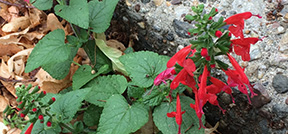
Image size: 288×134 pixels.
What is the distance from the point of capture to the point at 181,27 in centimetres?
221

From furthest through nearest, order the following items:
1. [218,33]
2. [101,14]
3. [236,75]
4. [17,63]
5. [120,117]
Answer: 1. [17,63]
2. [101,14]
3. [120,117]
4. [236,75]
5. [218,33]

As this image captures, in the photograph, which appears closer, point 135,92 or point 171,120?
point 171,120

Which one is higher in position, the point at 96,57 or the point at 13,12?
the point at 13,12

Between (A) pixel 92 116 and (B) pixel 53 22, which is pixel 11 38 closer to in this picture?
(B) pixel 53 22

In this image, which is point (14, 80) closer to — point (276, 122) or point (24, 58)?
point (24, 58)

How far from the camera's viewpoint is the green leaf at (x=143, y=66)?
1891 mm

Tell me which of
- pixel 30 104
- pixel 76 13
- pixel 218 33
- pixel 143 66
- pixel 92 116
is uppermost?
pixel 218 33

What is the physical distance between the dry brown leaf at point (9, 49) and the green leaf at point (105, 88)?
3.35 feet

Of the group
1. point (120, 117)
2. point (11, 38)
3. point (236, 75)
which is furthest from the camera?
point (11, 38)

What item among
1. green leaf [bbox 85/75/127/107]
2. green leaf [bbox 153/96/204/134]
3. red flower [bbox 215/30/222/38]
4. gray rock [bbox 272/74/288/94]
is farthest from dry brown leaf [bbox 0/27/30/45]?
gray rock [bbox 272/74/288/94]

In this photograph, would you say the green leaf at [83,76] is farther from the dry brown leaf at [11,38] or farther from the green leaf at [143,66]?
the dry brown leaf at [11,38]

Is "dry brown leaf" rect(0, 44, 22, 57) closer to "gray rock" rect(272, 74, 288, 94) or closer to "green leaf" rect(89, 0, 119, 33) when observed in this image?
"green leaf" rect(89, 0, 119, 33)

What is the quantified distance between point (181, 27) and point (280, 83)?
810mm

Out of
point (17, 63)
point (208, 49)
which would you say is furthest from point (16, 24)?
point (208, 49)
